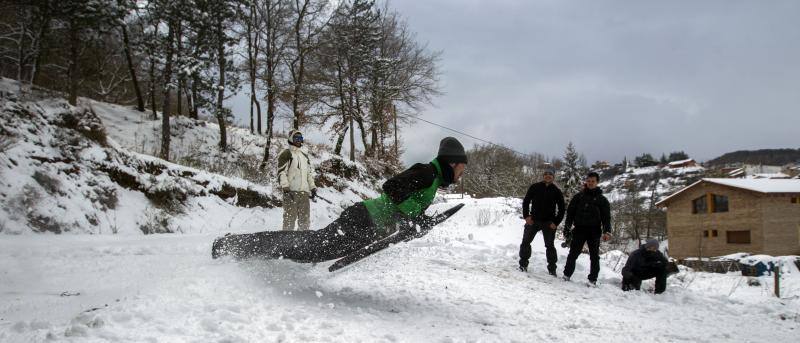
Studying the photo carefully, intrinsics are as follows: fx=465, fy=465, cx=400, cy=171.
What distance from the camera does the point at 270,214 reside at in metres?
12.7

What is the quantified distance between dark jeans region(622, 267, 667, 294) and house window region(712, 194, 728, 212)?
3689cm

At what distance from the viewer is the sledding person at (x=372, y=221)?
4418mm

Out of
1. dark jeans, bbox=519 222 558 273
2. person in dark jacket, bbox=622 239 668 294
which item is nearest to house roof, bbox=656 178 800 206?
person in dark jacket, bbox=622 239 668 294

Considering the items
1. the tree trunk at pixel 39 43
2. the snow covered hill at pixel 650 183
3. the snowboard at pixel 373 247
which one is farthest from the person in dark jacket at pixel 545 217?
the snow covered hill at pixel 650 183

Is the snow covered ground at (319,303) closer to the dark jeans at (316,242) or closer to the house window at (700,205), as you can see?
the dark jeans at (316,242)

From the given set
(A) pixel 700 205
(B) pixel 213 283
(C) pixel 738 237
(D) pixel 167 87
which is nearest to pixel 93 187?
(B) pixel 213 283

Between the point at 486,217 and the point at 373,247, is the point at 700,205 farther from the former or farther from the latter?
the point at 373,247

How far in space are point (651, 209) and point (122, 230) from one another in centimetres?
6454

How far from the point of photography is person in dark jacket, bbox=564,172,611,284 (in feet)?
22.2

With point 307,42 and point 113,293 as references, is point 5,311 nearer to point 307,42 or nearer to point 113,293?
point 113,293


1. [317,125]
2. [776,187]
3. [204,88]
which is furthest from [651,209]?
[204,88]

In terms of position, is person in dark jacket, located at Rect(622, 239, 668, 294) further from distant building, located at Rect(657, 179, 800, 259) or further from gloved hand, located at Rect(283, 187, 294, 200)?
distant building, located at Rect(657, 179, 800, 259)

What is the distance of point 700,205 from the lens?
125 ft

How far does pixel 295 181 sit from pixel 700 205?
40.1 metres
